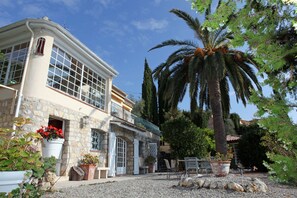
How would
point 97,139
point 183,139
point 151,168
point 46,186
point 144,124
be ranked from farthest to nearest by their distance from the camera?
point 144,124 → point 151,168 → point 183,139 → point 97,139 → point 46,186

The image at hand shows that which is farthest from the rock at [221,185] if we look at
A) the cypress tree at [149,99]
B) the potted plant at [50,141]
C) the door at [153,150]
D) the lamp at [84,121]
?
the cypress tree at [149,99]

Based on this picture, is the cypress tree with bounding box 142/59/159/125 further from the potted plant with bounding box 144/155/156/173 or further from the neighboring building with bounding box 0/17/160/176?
the neighboring building with bounding box 0/17/160/176

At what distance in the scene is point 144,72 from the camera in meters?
29.3

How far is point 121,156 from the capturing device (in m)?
15.1

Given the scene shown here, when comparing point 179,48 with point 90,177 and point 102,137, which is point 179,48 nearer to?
point 102,137

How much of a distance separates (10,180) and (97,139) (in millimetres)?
10569

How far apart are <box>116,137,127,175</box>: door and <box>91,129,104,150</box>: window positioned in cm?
211

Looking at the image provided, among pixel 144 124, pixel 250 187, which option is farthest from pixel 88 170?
pixel 144 124

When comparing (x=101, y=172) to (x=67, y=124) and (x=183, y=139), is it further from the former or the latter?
(x=183, y=139)

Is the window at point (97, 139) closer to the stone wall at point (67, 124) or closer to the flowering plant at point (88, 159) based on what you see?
the stone wall at point (67, 124)

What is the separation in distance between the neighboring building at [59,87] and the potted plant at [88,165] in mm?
288

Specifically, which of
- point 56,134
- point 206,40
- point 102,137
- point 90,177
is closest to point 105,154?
point 102,137

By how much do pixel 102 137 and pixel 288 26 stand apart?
12.4 metres

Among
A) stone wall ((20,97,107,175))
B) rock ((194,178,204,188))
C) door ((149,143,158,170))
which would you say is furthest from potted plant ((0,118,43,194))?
door ((149,143,158,170))
